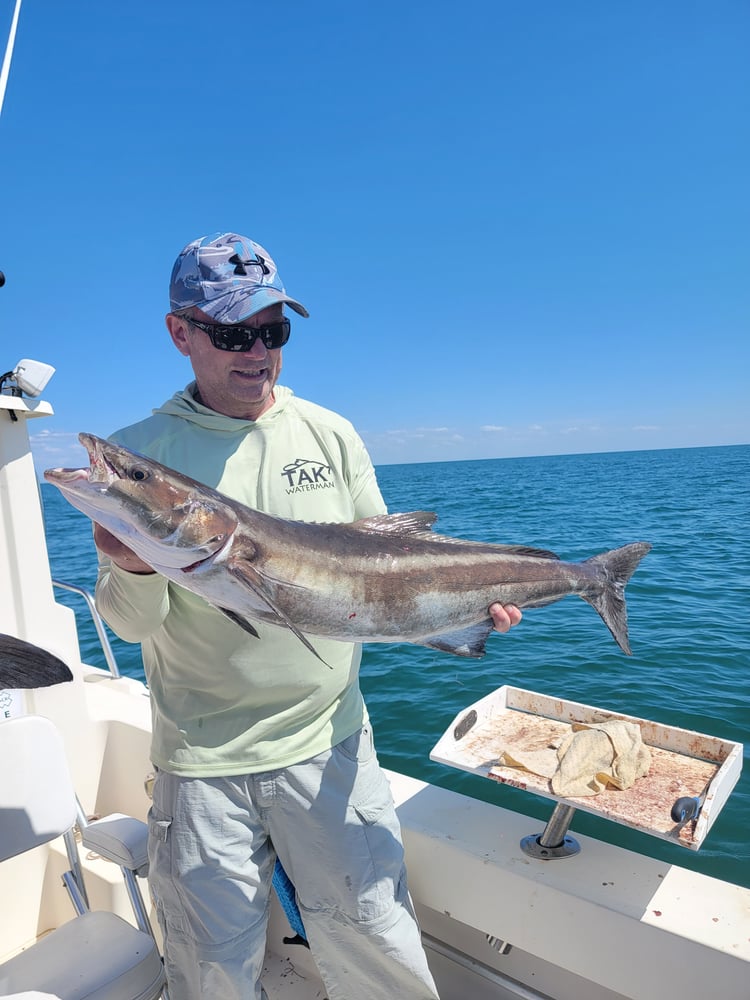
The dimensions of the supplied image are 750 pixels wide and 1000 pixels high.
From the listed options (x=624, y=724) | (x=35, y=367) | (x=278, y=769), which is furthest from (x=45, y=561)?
(x=624, y=724)

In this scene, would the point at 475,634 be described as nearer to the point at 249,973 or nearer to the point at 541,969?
the point at 249,973

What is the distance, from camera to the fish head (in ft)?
7.02

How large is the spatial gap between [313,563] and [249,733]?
82cm

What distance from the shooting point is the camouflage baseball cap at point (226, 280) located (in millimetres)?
2656

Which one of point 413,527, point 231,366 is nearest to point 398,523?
point 413,527

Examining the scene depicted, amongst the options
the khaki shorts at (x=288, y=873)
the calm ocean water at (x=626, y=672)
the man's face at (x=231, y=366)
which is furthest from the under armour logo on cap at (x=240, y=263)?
the calm ocean water at (x=626, y=672)

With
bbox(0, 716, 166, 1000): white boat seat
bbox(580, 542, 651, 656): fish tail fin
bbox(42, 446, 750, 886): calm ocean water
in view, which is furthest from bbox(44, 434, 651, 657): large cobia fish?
bbox(42, 446, 750, 886): calm ocean water

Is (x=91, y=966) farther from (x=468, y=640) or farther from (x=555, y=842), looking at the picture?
(x=555, y=842)

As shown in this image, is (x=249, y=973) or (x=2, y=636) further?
(x=249, y=973)

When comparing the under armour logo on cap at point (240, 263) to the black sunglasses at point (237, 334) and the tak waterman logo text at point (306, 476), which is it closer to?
the black sunglasses at point (237, 334)

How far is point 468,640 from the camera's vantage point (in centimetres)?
300

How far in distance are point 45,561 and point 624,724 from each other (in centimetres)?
378

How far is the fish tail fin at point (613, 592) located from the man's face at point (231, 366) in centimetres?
186

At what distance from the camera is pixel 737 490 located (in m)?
40.3
